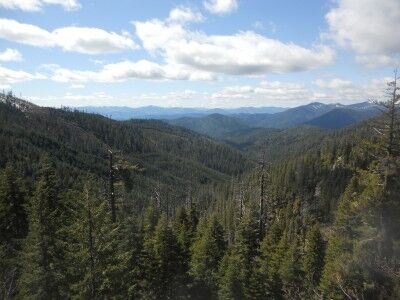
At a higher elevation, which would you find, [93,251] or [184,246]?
[93,251]

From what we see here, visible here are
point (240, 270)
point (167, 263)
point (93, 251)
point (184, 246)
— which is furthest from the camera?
point (184, 246)

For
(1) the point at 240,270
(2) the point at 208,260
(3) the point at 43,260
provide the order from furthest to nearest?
(2) the point at 208,260
(1) the point at 240,270
(3) the point at 43,260

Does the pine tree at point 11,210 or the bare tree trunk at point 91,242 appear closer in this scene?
the bare tree trunk at point 91,242

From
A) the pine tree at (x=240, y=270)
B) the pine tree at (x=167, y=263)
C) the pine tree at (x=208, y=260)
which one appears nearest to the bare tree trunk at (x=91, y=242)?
the pine tree at (x=240, y=270)

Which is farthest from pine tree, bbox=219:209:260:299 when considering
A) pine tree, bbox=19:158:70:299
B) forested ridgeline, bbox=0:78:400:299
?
pine tree, bbox=19:158:70:299

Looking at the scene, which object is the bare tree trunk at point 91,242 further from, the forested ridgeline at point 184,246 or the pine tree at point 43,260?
the pine tree at point 43,260

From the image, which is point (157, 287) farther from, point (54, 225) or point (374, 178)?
point (374, 178)

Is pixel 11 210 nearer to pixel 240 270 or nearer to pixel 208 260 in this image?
pixel 208 260

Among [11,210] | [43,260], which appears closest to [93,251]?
[43,260]

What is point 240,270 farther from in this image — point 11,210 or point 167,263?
point 11,210

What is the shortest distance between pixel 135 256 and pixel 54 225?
12881mm

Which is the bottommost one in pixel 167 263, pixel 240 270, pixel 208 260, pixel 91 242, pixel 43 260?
pixel 167 263

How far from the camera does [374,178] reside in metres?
24.4

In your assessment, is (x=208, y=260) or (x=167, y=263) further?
(x=167, y=263)
